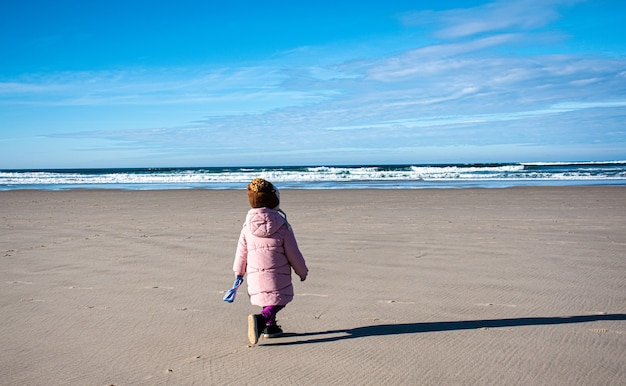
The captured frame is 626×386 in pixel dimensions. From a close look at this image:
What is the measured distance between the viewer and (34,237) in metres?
10.4

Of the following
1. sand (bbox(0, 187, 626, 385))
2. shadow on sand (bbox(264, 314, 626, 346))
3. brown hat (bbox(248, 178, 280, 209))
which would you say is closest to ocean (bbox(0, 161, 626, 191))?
sand (bbox(0, 187, 626, 385))

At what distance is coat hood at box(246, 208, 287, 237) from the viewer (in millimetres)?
4281

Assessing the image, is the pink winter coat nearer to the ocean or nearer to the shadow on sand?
the shadow on sand

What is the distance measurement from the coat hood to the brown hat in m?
0.06

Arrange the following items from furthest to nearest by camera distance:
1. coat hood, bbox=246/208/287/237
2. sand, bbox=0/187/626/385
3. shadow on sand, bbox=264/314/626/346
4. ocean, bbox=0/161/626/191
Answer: ocean, bbox=0/161/626/191 < shadow on sand, bbox=264/314/626/346 < coat hood, bbox=246/208/287/237 < sand, bbox=0/187/626/385

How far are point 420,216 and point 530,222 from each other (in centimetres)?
258

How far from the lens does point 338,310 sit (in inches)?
207

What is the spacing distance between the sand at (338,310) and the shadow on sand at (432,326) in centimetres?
2

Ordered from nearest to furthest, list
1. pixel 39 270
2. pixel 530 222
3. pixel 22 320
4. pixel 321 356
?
1. pixel 321 356
2. pixel 22 320
3. pixel 39 270
4. pixel 530 222

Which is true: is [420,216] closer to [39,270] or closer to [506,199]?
[506,199]

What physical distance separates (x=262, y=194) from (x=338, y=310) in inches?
62.7

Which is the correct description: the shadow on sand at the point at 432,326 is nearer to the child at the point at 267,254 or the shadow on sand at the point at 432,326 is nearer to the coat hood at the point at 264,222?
the child at the point at 267,254

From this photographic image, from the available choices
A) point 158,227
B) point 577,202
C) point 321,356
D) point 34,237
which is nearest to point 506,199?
point 577,202

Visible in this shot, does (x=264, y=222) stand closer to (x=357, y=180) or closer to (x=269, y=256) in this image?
(x=269, y=256)
